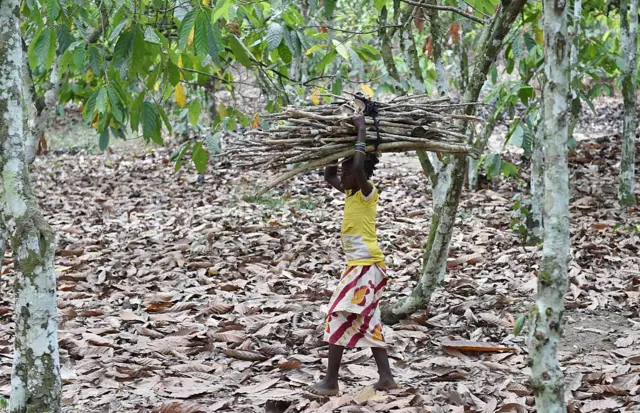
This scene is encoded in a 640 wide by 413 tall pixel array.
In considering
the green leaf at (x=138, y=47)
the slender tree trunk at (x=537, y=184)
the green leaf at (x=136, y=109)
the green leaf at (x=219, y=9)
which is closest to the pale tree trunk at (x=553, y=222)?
the green leaf at (x=219, y=9)

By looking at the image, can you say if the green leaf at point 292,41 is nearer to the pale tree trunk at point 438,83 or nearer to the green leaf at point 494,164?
the pale tree trunk at point 438,83

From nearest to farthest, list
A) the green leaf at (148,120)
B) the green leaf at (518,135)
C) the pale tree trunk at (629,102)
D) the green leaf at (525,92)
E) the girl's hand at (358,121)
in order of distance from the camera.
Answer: the girl's hand at (358,121)
the green leaf at (148,120)
the green leaf at (518,135)
the green leaf at (525,92)
the pale tree trunk at (629,102)

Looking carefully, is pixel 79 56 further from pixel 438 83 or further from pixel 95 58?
pixel 438 83

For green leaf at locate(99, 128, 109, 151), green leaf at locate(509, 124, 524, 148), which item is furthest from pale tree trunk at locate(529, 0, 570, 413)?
green leaf at locate(99, 128, 109, 151)

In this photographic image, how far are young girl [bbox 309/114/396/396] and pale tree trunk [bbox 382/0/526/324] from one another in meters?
0.78

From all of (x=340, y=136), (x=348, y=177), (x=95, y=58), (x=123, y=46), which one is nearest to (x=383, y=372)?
(x=348, y=177)

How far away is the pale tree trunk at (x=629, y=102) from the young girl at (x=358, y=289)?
13.8ft

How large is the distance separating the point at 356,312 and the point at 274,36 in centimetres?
165

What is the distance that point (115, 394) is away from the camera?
356cm

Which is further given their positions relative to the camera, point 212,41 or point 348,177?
point 348,177

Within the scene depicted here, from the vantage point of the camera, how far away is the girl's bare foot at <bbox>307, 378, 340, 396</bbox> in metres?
3.54

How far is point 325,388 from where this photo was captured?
3.54 meters

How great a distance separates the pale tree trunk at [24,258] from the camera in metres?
2.73

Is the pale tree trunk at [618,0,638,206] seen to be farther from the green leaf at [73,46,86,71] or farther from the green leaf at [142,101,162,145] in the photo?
the green leaf at [73,46,86,71]
